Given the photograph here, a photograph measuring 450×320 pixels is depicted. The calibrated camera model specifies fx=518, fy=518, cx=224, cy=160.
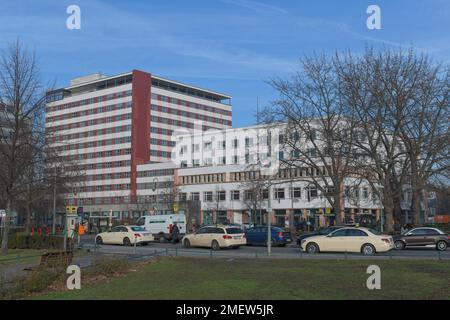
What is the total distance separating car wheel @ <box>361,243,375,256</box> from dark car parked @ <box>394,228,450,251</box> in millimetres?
6487

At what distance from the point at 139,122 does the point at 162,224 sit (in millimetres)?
68605

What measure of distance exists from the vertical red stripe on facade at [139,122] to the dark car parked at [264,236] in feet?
247

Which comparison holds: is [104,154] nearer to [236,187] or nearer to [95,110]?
[95,110]

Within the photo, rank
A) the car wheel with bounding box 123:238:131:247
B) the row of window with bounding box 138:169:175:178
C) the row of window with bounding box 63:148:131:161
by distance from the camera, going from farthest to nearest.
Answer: the row of window with bounding box 63:148:131:161, the row of window with bounding box 138:169:175:178, the car wheel with bounding box 123:238:131:247

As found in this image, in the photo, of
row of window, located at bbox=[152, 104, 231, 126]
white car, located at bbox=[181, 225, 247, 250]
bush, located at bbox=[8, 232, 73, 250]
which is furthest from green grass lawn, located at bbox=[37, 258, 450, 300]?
row of window, located at bbox=[152, 104, 231, 126]

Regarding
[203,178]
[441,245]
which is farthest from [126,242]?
[203,178]

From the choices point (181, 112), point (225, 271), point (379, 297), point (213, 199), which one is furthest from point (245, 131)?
point (379, 297)

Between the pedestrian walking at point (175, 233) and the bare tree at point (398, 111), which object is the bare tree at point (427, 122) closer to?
the bare tree at point (398, 111)

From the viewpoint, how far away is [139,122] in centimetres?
11194

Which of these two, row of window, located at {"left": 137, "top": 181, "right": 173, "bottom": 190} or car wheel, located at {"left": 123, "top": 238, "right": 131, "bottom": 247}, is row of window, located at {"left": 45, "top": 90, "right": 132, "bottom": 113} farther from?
car wheel, located at {"left": 123, "top": 238, "right": 131, "bottom": 247}

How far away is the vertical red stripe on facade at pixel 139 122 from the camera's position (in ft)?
367

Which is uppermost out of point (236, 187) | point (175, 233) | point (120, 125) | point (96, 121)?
point (96, 121)

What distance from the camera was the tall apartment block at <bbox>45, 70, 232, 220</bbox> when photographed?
113m

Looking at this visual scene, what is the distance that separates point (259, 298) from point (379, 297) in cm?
284
